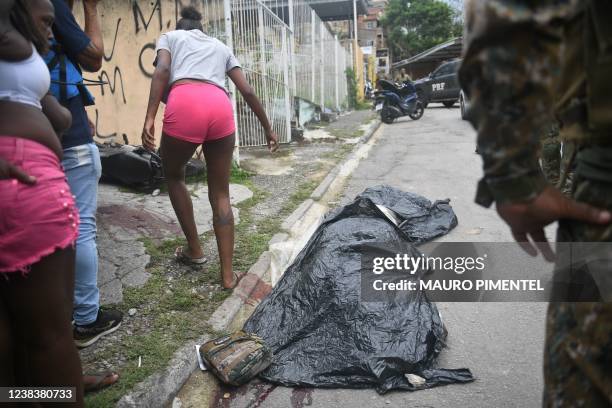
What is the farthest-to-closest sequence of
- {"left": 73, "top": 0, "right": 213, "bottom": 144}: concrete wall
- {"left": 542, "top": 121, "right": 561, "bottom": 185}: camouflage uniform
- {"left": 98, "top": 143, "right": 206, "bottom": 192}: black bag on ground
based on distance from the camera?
1. {"left": 73, "top": 0, "right": 213, "bottom": 144}: concrete wall
2. {"left": 98, "top": 143, "right": 206, "bottom": 192}: black bag on ground
3. {"left": 542, "top": 121, "right": 561, "bottom": 185}: camouflage uniform

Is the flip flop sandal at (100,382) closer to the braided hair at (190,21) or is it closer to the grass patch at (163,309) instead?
the grass patch at (163,309)

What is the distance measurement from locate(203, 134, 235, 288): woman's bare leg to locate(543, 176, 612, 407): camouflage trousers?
7.47 feet

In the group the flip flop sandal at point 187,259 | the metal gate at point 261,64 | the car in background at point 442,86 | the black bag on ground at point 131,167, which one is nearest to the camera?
the flip flop sandal at point 187,259

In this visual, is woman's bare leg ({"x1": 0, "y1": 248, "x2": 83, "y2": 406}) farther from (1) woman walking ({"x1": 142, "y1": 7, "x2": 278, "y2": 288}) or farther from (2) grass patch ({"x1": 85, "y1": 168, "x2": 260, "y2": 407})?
(1) woman walking ({"x1": 142, "y1": 7, "x2": 278, "y2": 288})

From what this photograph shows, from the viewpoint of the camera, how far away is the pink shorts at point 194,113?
2963 mm

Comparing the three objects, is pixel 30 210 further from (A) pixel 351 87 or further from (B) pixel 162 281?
(A) pixel 351 87

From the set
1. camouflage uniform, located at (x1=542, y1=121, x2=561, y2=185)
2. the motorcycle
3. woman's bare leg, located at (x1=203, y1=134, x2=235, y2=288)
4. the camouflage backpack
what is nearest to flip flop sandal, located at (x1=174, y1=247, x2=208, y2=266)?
woman's bare leg, located at (x1=203, y1=134, x2=235, y2=288)

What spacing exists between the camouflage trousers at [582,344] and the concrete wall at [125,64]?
17.1ft

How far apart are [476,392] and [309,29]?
516 inches

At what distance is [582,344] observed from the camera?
1109 millimetres

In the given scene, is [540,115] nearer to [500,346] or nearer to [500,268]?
[500,268]

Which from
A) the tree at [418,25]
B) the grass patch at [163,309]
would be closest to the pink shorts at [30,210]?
the grass patch at [163,309]

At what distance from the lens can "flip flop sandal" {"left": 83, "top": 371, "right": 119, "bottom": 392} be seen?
7.25ft
